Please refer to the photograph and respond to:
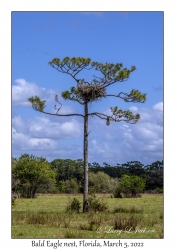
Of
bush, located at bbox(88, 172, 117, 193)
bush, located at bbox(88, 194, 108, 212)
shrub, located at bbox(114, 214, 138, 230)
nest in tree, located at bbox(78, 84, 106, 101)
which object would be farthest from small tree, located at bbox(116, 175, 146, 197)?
shrub, located at bbox(114, 214, 138, 230)

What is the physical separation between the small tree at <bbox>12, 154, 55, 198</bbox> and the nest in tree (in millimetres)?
22528

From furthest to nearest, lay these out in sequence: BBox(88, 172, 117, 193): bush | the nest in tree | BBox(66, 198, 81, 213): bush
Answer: BBox(88, 172, 117, 193): bush
the nest in tree
BBox(66, 198, 81, 213): bush

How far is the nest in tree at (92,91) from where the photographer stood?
76.1ft

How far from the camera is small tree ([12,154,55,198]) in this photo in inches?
1769

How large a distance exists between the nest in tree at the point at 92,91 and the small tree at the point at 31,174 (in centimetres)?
2253

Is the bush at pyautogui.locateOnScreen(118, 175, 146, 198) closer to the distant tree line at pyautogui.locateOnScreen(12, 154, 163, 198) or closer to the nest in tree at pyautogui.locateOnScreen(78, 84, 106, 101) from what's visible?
the distant tree line at pyautogui.locateOnScreen(12, 154, 163, 198)

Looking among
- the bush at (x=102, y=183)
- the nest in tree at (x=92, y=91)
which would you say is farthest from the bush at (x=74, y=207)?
the bush at (x=102, y=183)

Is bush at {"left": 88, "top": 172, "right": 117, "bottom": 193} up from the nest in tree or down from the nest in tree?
down

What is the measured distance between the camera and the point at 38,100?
75.9ft

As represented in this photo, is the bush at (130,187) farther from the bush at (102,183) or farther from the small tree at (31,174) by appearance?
the small tree at (31,174)

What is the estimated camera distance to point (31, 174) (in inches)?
1837

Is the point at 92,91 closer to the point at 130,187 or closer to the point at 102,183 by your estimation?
the point at 130,187

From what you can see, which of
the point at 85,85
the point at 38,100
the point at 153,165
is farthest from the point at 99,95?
the point at 153,165

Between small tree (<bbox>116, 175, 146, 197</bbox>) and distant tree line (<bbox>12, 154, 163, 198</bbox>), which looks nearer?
small tree (<bbox>116, 175, 146, 197</bbox>)
